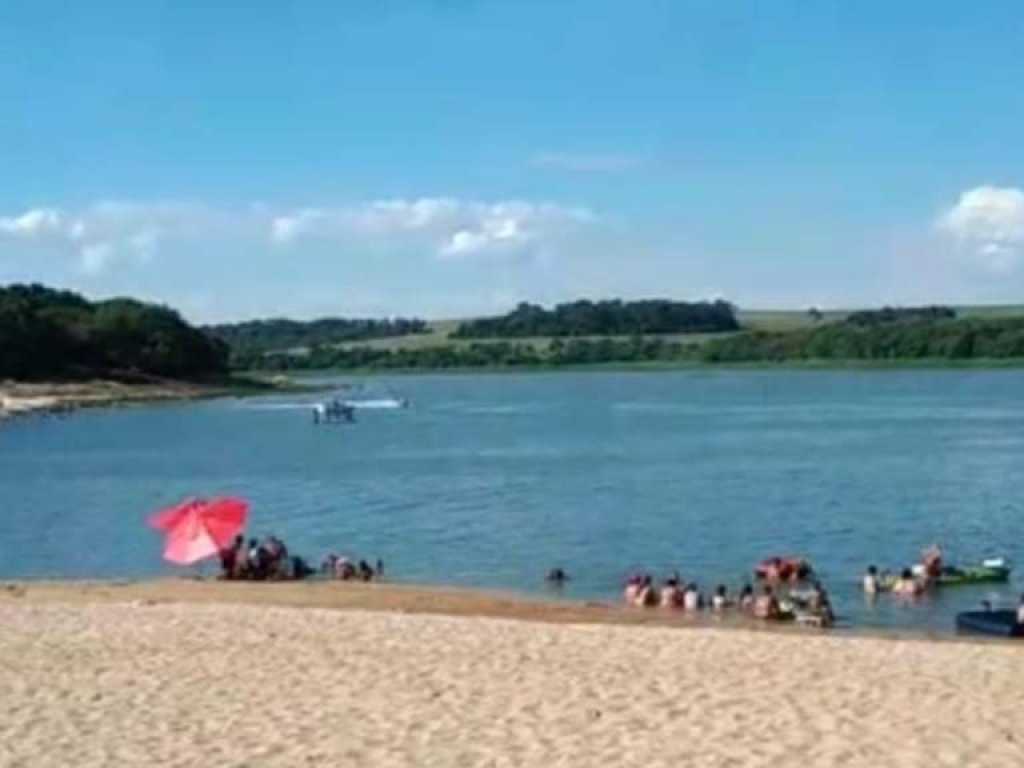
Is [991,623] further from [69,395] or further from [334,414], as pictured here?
[69,395]

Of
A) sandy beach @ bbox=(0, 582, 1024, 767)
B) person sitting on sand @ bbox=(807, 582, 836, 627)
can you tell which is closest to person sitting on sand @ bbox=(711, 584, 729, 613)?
person sitting on sand @ bbox=(807, 582, 836, 627)

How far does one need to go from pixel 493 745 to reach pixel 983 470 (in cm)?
6790

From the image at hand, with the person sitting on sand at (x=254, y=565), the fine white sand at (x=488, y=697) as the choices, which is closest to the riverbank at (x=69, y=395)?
the person sitting on sand at (x=254, y=565)

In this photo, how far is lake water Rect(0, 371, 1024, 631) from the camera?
49.2 meters

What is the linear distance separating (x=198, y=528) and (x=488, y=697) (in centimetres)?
2171

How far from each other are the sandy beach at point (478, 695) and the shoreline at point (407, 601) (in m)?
7.18

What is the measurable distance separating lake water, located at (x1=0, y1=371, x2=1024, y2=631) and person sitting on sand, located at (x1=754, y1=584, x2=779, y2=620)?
1.81 metres

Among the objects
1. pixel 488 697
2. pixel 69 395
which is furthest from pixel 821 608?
pixel 69 395

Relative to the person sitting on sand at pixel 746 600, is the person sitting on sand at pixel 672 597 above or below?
above

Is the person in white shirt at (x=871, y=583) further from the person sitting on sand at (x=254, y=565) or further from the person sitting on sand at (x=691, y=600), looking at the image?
the person sitting on sand at (x=254, y=565)

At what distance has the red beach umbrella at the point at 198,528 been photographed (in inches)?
1483

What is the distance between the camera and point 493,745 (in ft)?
47.5

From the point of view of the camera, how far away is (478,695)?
17.3 m

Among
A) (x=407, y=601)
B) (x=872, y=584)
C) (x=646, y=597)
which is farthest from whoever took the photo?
(x=872, y=584)
